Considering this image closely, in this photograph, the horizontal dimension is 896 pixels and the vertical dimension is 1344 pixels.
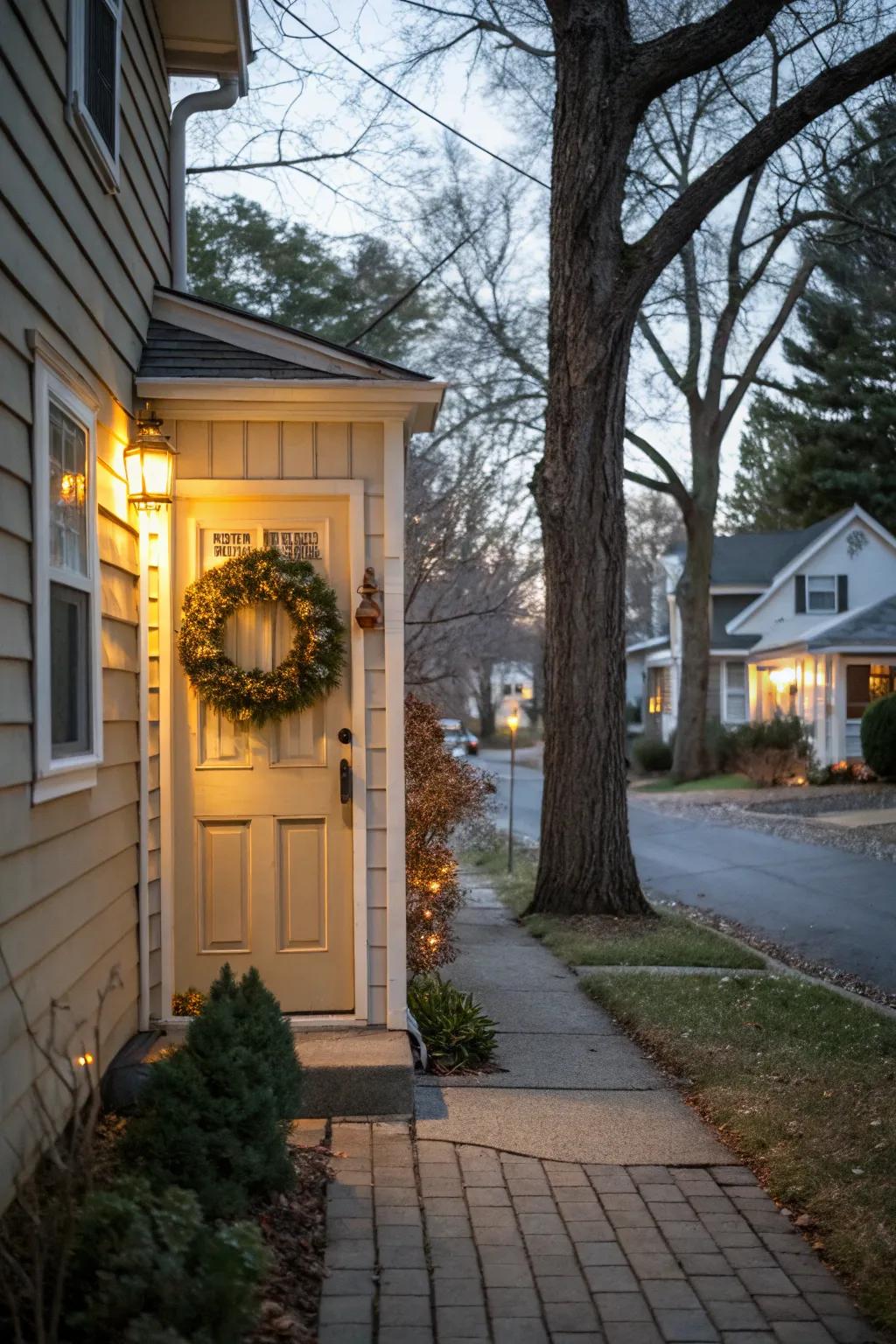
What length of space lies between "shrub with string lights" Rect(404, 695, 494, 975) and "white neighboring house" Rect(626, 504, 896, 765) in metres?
19.8

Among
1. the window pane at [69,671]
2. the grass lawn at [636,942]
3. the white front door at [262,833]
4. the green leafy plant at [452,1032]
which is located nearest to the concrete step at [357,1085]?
the white front door at [262,833]

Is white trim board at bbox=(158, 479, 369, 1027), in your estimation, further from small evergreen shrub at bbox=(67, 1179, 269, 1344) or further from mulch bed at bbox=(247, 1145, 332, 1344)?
small evergreen shrub at bbox=(67, 1179, 269, 1344)

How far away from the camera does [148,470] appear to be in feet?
18.5

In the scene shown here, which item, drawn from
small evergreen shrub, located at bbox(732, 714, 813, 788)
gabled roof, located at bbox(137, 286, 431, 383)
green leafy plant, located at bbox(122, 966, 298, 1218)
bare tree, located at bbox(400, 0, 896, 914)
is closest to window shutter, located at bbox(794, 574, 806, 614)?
small evergreen shrub, located at bbox(732, 714, 813, 788)

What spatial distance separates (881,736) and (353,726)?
1915 centimetres

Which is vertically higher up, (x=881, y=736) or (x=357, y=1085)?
(x=881, y=736)

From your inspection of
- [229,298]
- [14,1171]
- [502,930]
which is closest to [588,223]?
[502,930]

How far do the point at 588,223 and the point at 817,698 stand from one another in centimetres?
1991

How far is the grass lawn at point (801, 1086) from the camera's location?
4.28 meters

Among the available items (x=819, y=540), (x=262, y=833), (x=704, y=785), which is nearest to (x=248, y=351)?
(x=262, y=833)

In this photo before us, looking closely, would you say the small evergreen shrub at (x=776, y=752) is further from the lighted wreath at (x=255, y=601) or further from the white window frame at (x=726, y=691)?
the lighted wreath at (x=255, y=601)

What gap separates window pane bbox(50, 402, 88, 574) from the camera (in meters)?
4.54

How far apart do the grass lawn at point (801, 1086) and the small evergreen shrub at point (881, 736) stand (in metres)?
15.7

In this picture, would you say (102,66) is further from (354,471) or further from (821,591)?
(821,591)
